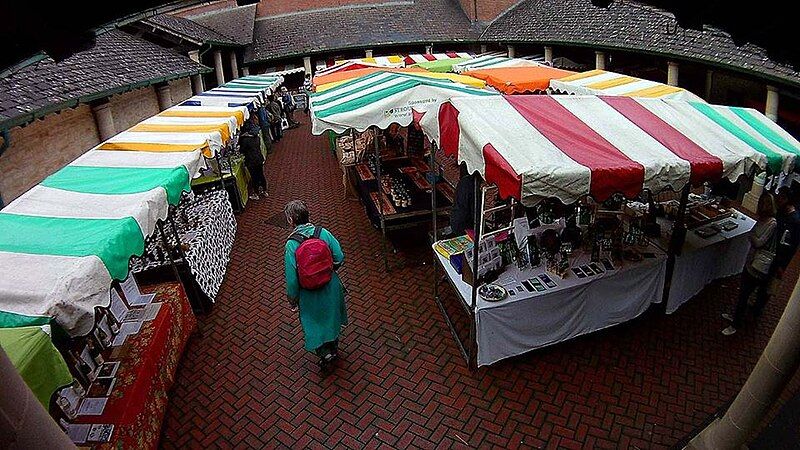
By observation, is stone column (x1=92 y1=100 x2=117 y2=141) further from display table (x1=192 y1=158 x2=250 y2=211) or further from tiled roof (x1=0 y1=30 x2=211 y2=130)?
display table (x1=192 y1=158 x2=250 y2=211)

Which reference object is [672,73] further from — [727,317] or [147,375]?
[147,375]

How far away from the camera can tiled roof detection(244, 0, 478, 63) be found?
76.2 feet

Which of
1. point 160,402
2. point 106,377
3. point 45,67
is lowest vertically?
point 160,402

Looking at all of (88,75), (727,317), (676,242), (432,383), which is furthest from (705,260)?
(88,75)

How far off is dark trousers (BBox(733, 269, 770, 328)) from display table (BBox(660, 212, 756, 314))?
523 millimetres

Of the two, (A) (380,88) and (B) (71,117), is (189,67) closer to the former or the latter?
(B) (71,117)

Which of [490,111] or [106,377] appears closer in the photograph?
[106,377]

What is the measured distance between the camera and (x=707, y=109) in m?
5.27

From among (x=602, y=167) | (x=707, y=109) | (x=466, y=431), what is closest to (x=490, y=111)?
(x=602, y=167)

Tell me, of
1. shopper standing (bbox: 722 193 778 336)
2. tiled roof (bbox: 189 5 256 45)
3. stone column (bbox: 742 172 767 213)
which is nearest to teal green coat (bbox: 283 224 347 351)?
shopper standing (bbox: 722 193 778 336)

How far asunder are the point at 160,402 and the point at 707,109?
696 cm

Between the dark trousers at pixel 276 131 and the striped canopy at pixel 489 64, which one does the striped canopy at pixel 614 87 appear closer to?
the striped canopy at pixel 489 64

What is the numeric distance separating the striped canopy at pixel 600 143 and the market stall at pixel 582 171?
0.01 m

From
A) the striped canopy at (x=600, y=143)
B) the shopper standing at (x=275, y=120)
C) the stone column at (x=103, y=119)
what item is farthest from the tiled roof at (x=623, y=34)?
the shopper standing at (x=275, y=120)
